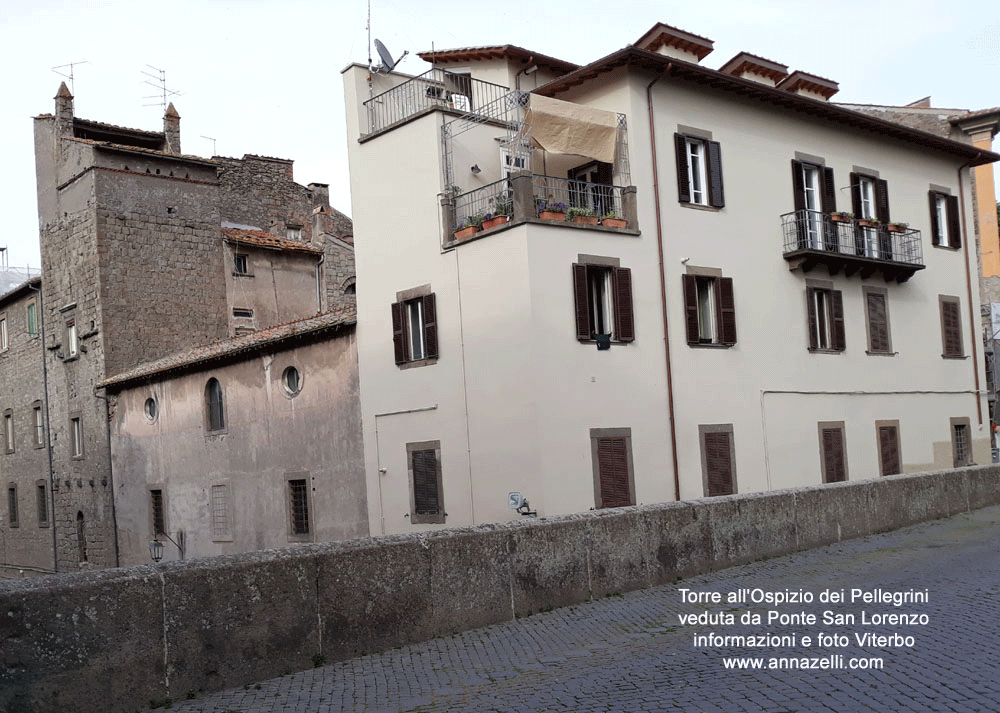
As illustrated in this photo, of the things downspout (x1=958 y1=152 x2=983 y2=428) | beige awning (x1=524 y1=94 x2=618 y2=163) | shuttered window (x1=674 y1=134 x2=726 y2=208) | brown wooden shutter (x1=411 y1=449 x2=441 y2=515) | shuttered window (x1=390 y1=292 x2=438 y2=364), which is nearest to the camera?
beige awning (x1=524 y1=94 x2=618 y2=163)

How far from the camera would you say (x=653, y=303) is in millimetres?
20922

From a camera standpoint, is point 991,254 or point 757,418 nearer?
point 757,418

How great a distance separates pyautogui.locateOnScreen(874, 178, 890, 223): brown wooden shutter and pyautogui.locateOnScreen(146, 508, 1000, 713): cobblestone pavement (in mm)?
16295

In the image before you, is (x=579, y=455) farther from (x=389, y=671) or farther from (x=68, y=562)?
(x=68, y=562)

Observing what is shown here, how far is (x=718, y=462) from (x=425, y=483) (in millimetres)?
5834

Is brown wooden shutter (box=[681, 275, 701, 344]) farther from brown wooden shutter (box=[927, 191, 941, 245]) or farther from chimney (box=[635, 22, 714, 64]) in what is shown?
brown wooden shutter (box=[927, 191, 941, 245])

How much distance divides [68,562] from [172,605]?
27.8m

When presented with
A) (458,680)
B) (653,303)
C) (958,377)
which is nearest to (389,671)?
(458,680)

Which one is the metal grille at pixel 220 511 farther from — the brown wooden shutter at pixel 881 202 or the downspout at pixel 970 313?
the downspout at pixel 970 313

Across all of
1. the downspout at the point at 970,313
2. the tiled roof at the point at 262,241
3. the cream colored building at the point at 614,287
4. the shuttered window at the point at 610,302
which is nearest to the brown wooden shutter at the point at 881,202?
the cream colored building at the point at 614,287

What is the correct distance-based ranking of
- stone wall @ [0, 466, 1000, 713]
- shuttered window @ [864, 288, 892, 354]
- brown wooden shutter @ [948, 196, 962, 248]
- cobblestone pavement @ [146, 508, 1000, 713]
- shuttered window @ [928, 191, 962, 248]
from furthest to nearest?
brown wooden shutter @ [948, 196, 962, 248], shuttered window @ [928, 191, 962, 248], shuttered window @ [864, 288, 892, 354], stone wall @ [0, 466, 1000, 713], cobblestone pavement @ [146, 508, 1000, 713]

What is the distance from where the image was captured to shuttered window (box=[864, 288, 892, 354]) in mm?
26188

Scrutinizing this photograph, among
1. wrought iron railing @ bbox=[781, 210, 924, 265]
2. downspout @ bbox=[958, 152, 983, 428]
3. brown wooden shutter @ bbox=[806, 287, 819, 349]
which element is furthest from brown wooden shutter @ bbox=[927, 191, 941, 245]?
brown wooden shutter @ bbox=[806, 287, 819, 349]

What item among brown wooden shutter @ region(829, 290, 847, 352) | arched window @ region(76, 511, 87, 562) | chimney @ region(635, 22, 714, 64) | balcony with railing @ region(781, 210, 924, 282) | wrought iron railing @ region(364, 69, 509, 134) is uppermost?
chimney @ region(635, 22, 714, 64)
